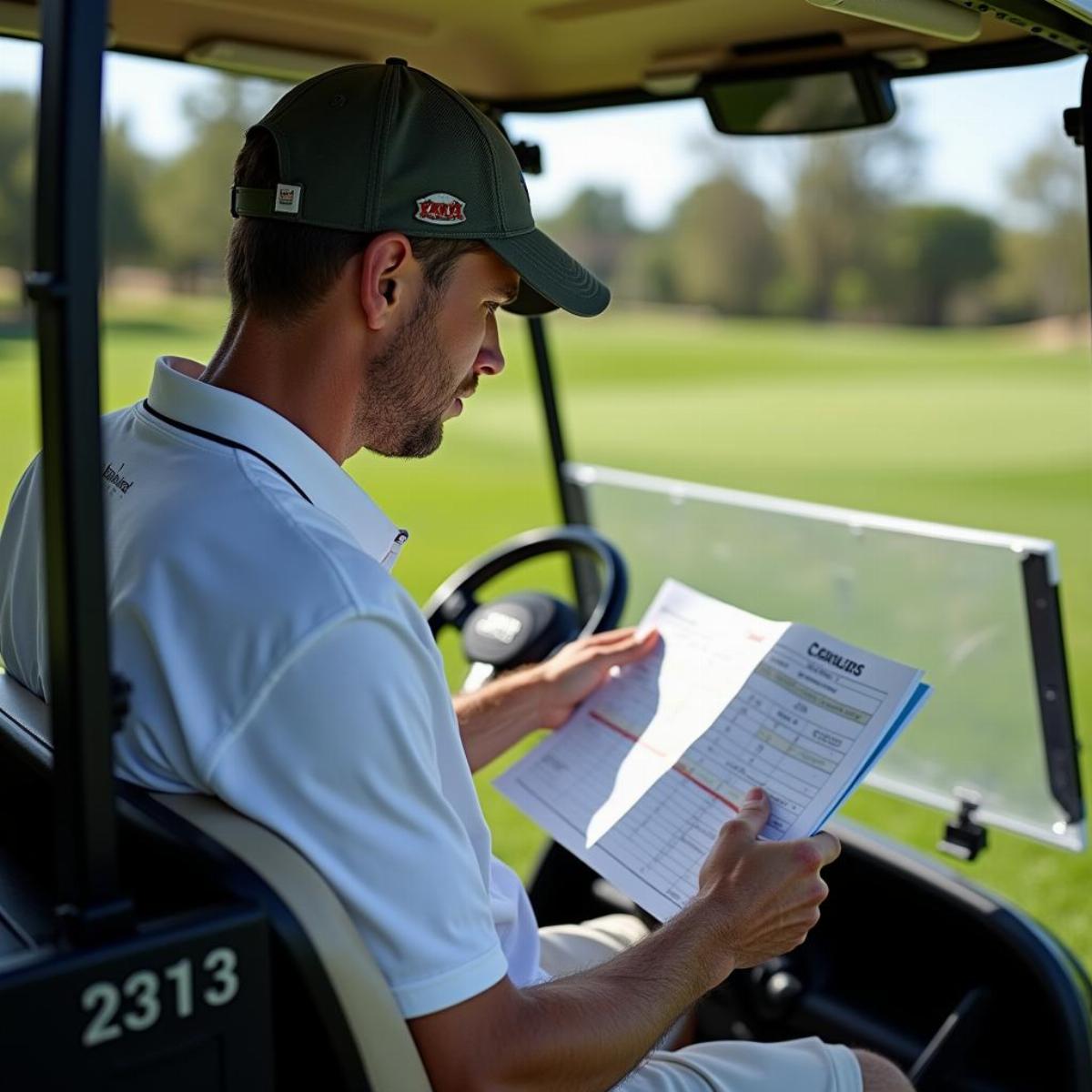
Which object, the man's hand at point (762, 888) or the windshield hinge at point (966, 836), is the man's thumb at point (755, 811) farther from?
the windshield hinge at point (966, 836)

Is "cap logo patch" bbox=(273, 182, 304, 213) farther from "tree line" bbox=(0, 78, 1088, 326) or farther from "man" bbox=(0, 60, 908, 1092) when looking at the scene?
"tree line" bbox=(0, 78, 1088, 326)

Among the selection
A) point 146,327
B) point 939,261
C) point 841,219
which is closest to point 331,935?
point 146,327

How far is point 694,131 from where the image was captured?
37156 millimetres

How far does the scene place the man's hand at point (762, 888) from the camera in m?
1.48

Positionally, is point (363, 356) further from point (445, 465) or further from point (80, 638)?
point (445, 465)

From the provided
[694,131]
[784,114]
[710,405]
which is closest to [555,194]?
[694,131]

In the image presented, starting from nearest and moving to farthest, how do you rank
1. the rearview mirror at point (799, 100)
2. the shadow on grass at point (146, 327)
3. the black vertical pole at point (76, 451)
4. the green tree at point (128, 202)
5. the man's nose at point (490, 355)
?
the black vertical pole at point (76, 451) < the man's nose at point (490, 355) < the rearview mirror at point (799, 100) < the shadow on grass at point (146, 327) < the green tree at point (128, 202)

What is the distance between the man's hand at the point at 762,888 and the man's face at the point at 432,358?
0.57 m

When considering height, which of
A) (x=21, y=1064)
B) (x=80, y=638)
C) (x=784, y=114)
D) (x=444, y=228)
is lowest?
(x=21, y=1064)

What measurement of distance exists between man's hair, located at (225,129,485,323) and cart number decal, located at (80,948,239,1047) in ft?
2.36

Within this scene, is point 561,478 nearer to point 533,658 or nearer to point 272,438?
point 533,658

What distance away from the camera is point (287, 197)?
1510 millimetres

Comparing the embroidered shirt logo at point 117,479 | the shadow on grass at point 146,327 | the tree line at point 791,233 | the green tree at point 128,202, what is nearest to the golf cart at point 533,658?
the embroidered shirt logo at point 117,479

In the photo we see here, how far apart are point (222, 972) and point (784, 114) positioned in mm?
1710
